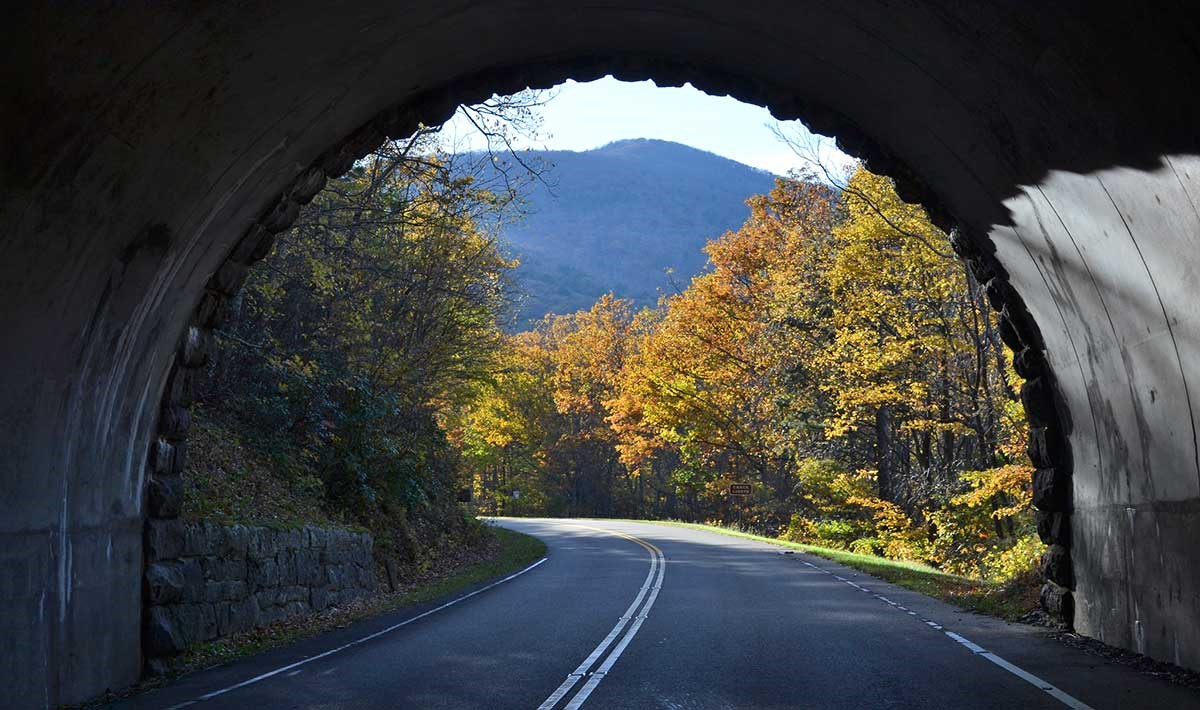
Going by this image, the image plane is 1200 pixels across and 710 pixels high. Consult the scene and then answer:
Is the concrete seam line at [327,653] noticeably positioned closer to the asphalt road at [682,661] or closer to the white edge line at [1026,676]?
the asphalt road at [682,661]

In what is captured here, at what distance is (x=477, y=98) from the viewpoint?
12250 mm

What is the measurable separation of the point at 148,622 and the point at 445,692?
3686 mm

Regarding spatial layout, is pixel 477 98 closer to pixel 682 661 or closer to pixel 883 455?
pixel 682 661

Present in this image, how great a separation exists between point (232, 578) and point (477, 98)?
6.23 meters

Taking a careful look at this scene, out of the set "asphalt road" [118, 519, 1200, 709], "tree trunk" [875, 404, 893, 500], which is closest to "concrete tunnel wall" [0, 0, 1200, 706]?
"asphalt road" [118, 519, 1200, 709]

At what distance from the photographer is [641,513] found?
7488 centimetres

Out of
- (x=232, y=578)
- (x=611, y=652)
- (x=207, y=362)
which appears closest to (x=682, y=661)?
(x=611, y=652)

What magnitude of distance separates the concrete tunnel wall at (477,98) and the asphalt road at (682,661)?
1219mm

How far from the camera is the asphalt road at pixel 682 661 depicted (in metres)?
8.09

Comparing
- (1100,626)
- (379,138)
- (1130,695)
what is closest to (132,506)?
(379,138)

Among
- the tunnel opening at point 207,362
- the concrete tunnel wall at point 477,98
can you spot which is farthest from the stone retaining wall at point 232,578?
the concrete tunnel wall at point 477,98

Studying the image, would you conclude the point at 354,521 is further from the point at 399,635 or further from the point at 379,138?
the point at 379,138

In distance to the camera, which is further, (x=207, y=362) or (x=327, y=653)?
(x=207, y=362)

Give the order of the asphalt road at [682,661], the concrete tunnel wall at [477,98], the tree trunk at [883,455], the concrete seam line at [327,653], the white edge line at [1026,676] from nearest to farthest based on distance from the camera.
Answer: the concrete tunnel wall at [477,98] → the white edge line at [1026,676] → the asphalt road at [682,661] → the concrete seam line at [327,653] → the tree trunk at [883,455]
